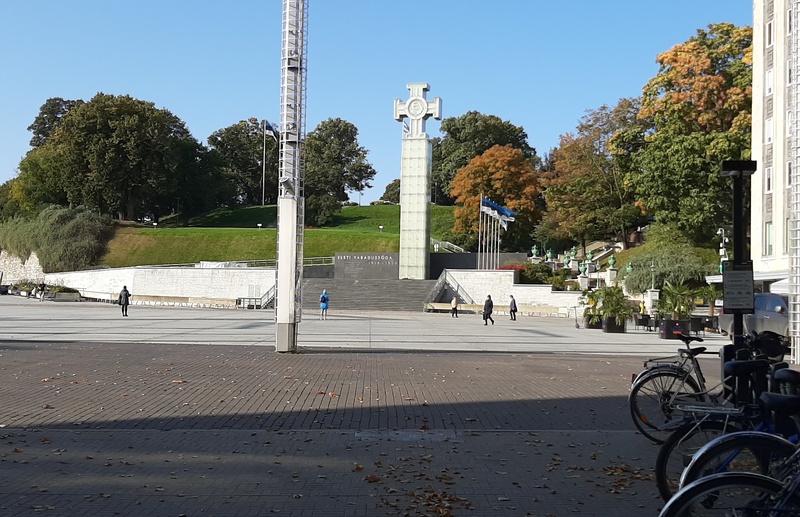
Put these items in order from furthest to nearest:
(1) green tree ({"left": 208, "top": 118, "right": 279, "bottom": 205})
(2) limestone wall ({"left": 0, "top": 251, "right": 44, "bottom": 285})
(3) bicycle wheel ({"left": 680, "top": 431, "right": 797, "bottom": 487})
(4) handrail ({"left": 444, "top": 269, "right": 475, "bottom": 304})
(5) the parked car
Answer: (1) green tree ({"left": 208, "top": 118, "right": 279, "bottom": 205}) < (2) limestone wall ({"left": 0, "top": 251, "right": 44, "bottom": 285}) < (4) handrail ({"left": 444, "top": 269, "right": 475, "bottom": 304}) < (5) the parked car < (3) bicycle wheel ({"left": 680, "top": 431, "right": 797, "bottom": 487})

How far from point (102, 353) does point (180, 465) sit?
37.4 feet

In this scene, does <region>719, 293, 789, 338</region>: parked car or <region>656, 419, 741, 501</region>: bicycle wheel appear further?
<region>719, 293, 789, 338</region>: parked car

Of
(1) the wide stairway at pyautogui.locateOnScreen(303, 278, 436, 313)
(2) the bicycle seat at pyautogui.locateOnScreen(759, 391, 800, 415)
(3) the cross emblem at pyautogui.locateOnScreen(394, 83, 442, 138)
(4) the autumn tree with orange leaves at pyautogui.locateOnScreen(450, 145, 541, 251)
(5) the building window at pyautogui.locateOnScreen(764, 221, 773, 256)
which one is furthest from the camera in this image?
(4) the autumn tree with orange leaves at pyautogui.locateOnScreen(450, 145, 541, 251)

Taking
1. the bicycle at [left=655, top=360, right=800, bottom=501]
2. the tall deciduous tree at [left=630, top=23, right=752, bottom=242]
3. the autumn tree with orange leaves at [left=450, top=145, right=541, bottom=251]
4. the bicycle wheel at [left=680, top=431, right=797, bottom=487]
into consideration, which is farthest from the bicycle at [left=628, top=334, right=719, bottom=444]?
the autumn tree with orange leaves at [left=450, top=145, right=541, bottom=251]

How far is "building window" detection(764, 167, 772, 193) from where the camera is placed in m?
42.3

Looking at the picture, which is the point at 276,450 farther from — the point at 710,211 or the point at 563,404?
the point at 710,211

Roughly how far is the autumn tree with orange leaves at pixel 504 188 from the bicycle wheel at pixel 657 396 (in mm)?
62168

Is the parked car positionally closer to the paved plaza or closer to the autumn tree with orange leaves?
the paved plaza

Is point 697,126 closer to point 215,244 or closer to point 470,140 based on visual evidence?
point 215,244

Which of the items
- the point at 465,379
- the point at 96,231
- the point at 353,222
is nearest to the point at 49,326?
the point at 465,379

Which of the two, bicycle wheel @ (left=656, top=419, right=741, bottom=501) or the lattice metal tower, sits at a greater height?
the lattice metal tower

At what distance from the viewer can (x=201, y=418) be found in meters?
10.1

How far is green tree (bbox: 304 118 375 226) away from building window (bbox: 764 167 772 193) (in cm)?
7000

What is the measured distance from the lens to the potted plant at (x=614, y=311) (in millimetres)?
32750
